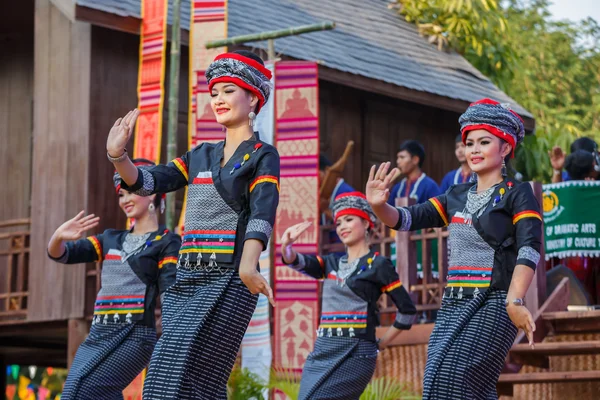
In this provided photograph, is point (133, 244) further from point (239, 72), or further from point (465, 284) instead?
point (465, 284)

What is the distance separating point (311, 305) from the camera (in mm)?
9773

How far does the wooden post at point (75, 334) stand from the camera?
11461mm

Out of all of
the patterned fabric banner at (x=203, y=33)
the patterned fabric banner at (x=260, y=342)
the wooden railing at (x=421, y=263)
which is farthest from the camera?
the patterned fabric banner at (x=203, y=33)

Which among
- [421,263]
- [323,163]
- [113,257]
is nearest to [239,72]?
[113,257]

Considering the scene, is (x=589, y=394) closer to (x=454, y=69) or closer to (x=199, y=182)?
(x=199, y=182)

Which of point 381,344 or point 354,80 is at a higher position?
point 354,80

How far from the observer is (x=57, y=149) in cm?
1213

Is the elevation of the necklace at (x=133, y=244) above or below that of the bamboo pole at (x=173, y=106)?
below

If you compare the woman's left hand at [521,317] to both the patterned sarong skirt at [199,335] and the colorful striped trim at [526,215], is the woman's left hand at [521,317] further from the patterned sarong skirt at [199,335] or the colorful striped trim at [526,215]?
the patterned sarong skirt at [199,335]

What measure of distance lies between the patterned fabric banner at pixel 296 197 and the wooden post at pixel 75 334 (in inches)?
99.5

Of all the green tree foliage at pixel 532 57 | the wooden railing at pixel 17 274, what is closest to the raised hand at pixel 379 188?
the wooden railing at pixel 17 274

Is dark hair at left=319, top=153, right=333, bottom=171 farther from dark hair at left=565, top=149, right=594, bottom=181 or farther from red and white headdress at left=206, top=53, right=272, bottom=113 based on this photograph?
red and white headdress at left=206, top=53, right=272, bottom=113

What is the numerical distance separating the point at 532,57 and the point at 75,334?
55.7ft

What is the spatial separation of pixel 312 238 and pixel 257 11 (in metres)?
4.83
